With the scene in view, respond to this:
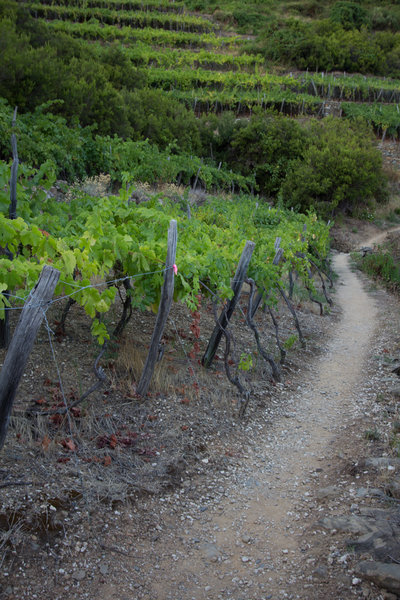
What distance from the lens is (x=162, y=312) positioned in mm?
4426

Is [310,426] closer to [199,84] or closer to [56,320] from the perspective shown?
[56,320]

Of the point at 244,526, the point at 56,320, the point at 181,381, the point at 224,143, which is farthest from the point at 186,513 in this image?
the point at 224,143

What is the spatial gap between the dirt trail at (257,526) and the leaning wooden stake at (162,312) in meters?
1.04

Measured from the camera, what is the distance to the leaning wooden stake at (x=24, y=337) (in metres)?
2.82

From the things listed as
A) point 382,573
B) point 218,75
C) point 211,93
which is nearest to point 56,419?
point 382,573

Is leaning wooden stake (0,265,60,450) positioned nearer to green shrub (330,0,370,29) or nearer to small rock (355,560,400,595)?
small rock (355,560,400,595)

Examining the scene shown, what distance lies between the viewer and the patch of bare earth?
2865mm

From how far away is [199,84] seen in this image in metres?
28.3

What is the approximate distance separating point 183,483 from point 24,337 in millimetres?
1659

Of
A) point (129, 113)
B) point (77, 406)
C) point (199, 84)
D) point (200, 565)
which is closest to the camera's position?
point (200, 565)

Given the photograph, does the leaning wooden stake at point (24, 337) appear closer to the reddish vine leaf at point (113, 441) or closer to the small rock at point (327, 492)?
the reddish vine leaf at point (113, 441)

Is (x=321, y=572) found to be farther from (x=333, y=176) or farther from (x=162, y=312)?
(x=333, y=176)

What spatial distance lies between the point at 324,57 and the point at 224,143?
15.8 m

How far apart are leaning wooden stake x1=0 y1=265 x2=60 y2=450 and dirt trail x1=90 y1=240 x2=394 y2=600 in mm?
1172
